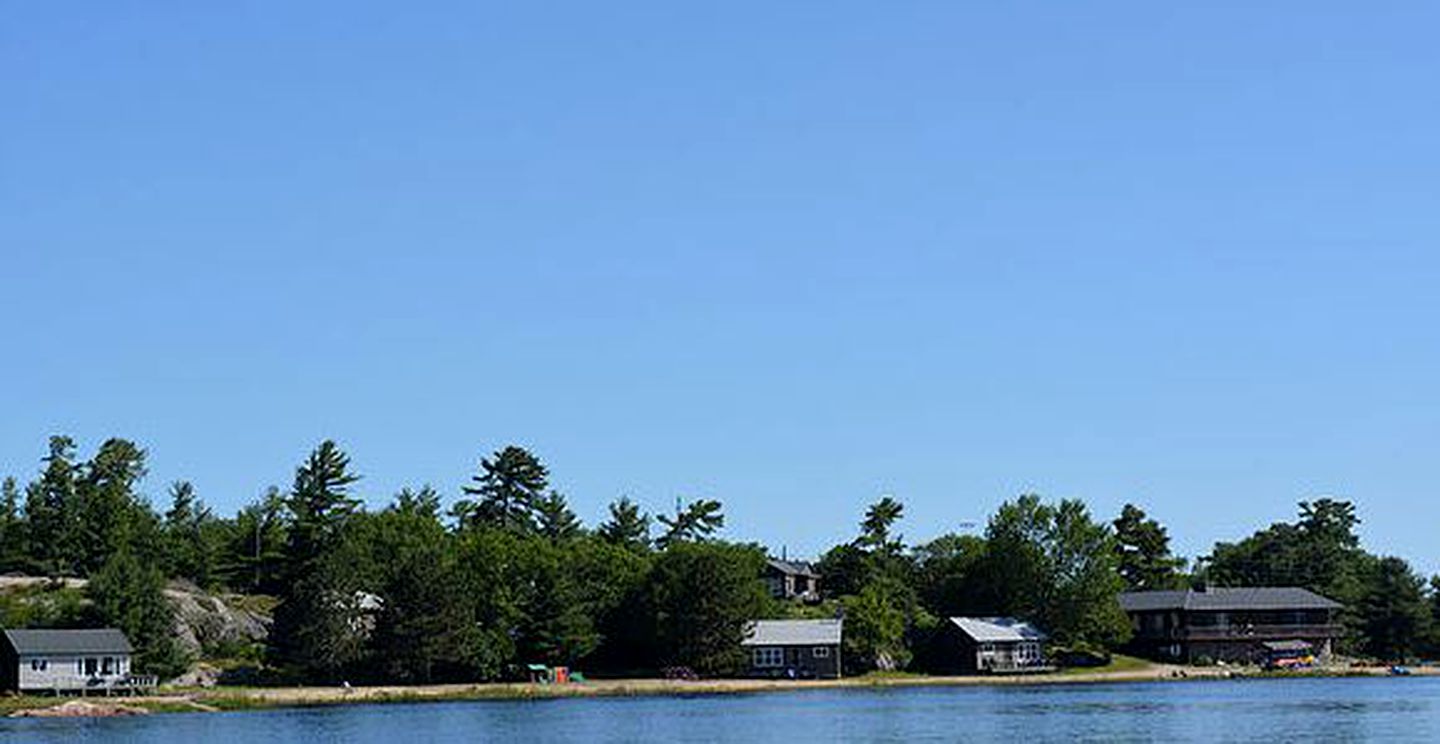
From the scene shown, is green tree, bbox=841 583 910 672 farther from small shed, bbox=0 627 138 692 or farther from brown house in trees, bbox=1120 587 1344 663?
small shed, bbox=0 627 138 692

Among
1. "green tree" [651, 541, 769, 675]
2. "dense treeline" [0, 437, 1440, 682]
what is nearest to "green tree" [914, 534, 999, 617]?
"dense treeline" [0, 437, 1440, 682]

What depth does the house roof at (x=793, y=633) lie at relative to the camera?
368 ft

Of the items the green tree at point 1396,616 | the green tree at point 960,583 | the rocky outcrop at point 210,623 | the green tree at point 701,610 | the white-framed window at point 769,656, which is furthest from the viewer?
→ the green tree at point 1396,616

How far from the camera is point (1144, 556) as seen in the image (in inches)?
6073

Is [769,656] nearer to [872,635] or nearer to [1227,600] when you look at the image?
[872,635]

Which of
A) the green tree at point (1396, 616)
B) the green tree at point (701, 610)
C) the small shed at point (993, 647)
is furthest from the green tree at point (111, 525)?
the green tree at point (1396, 616)

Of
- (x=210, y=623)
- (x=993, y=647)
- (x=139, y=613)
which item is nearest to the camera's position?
(x=139, y=613)

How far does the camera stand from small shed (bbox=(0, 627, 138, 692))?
9325cm

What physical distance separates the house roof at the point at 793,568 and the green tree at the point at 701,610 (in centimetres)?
4791

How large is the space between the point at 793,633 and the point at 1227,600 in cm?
3859

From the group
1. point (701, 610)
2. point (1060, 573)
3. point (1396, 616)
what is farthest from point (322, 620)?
point (1396, 616)

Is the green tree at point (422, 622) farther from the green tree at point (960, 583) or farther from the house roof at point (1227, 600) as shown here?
the house roof at point (1227, 600)

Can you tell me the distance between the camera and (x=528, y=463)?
542 feet

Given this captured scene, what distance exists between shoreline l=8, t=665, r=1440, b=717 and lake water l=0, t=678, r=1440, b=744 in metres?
3.05
